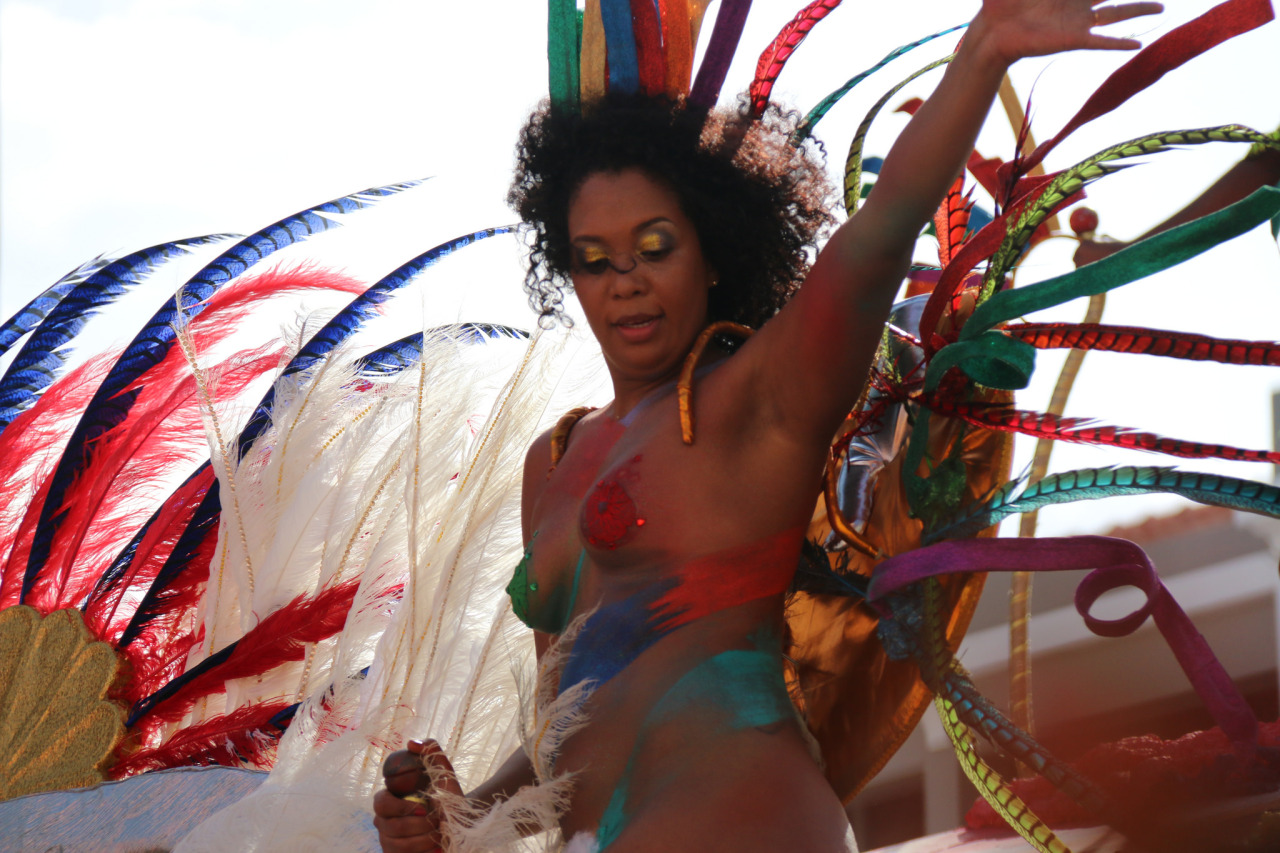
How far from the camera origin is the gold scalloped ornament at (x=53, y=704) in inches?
99.1

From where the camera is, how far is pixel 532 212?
7.50 feet

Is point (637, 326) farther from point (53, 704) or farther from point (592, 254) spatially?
point (53, 704)

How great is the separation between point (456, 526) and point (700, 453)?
97 cm

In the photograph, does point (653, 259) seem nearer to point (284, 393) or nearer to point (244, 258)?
point (284, 393)

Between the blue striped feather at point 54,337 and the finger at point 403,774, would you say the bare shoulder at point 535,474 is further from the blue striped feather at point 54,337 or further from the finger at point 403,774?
the blue striped feather at point 54,337

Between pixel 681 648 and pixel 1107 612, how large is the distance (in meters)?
0.74

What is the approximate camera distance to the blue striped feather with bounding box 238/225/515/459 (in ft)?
9.24

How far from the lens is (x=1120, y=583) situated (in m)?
1.76

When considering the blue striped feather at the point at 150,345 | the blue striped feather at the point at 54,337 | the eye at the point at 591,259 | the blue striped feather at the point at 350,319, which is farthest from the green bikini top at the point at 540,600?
the blue striped feather at the point at 54,337

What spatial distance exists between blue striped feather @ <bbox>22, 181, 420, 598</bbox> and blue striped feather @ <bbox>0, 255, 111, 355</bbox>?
0.84ft

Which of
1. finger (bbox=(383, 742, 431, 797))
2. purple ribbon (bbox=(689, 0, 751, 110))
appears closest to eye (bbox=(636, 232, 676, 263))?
purple ribbon (bbox=(689, 0, 751, 110))

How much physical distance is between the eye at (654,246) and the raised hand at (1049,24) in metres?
0.60

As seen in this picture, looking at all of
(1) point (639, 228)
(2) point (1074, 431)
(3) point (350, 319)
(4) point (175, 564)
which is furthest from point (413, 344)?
(2) point (1074, 431)

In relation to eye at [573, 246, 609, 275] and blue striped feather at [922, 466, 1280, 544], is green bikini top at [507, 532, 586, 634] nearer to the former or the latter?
eye at [573, 246, 609, 275]
